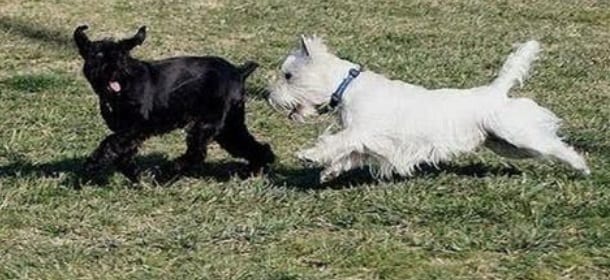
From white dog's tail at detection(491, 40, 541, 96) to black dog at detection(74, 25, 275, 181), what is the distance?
1262mm

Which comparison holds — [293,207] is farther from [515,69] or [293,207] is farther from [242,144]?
[515,69]

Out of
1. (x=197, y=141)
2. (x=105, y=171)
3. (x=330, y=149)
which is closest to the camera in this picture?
(x=330, y=149)

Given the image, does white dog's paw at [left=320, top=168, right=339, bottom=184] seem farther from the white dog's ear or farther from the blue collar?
the white dog's ear

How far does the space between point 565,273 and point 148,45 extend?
6.13 metres

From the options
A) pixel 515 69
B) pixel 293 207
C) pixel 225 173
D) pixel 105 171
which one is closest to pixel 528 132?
pixel 515 69

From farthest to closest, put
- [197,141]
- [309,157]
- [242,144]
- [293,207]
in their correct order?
[242,144], [197,141], [309,157], [293,207]

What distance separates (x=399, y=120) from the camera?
20.2ft

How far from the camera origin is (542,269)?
5.06 meters

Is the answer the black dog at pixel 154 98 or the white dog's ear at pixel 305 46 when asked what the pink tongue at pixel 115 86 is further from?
the white dog's ear at pixel 305 46

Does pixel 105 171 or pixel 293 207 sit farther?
pixel 105 171

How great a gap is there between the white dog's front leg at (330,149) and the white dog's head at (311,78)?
0.62 ft

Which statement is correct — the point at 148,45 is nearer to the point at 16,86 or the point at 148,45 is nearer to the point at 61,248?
the point at 16,86

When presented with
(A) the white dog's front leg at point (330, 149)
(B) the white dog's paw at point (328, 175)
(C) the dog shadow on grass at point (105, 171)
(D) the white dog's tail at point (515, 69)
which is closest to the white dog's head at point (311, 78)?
(A) the white dog's front leg at point (330, 149)

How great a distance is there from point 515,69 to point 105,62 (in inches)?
79.2
